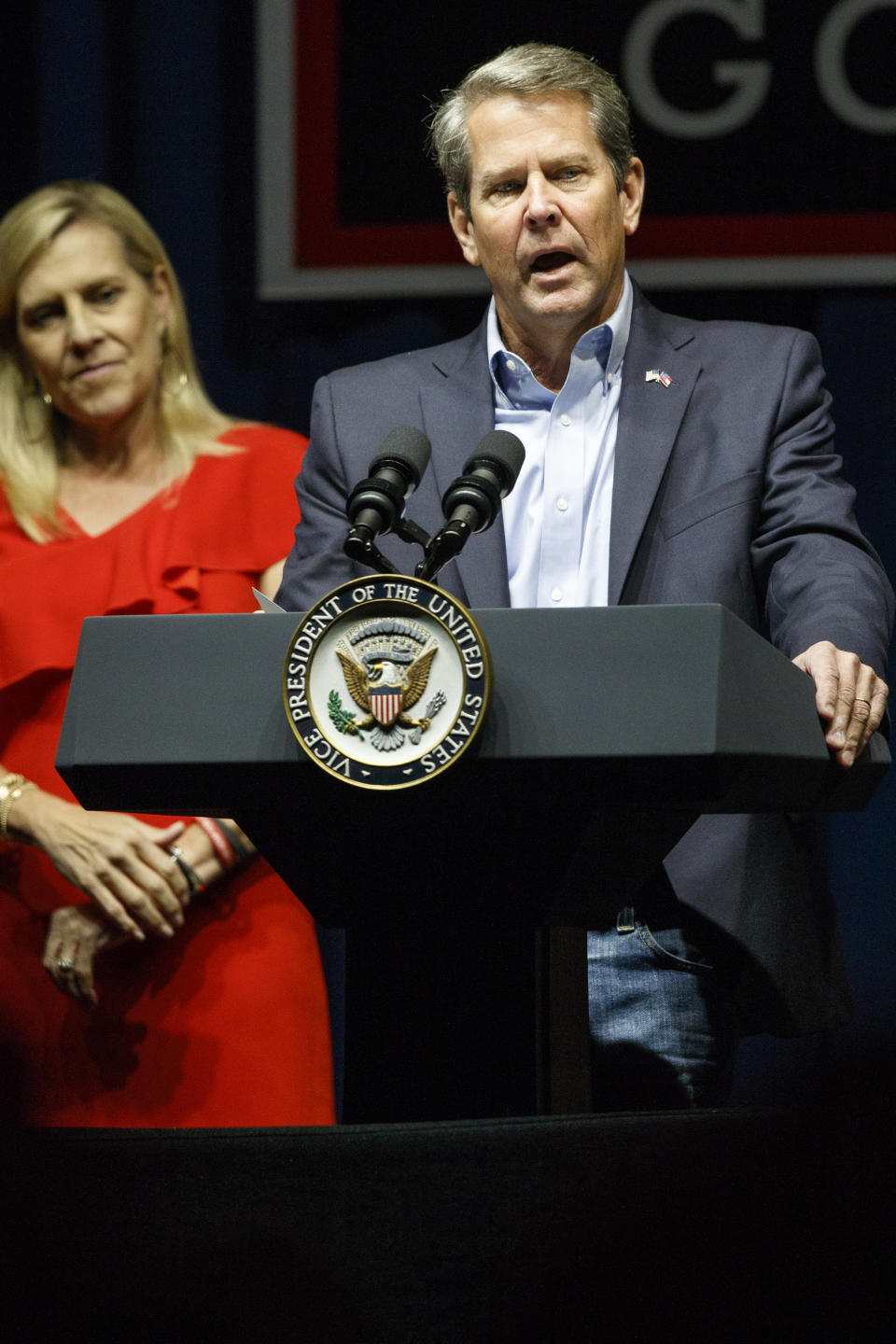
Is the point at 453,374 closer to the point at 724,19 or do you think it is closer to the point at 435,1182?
the point at 435,1182

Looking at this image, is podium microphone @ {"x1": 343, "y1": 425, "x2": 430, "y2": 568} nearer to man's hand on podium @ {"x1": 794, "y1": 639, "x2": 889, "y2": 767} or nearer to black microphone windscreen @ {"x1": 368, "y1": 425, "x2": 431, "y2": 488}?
black microphone windscreen @ {"x1": 368, "y1": 425, "x2": 431, "y2": 488}

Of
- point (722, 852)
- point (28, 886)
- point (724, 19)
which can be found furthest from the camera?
point (724, 19)

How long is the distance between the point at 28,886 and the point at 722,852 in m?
1.10

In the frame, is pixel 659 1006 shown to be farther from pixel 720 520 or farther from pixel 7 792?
pixel 7 792

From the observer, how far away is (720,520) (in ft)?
5.70

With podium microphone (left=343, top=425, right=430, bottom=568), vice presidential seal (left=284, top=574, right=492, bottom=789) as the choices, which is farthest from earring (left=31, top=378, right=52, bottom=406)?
vice presidential seal (left=284, top=574, right=492, bottom=789)

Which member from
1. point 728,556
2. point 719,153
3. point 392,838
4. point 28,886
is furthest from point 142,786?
point 719,153

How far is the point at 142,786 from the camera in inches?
49.8

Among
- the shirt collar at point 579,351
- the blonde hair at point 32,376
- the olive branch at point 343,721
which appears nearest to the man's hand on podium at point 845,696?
the olive branch at point 343,721

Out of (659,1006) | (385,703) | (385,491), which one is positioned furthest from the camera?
(659,1006)

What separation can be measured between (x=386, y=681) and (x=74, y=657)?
124 cm

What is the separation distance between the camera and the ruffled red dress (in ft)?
7.32

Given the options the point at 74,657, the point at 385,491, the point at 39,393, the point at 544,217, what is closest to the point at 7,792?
the point at 74,657

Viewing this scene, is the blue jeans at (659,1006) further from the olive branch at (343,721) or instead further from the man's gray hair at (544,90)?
the man's gray hair at (544,90)
